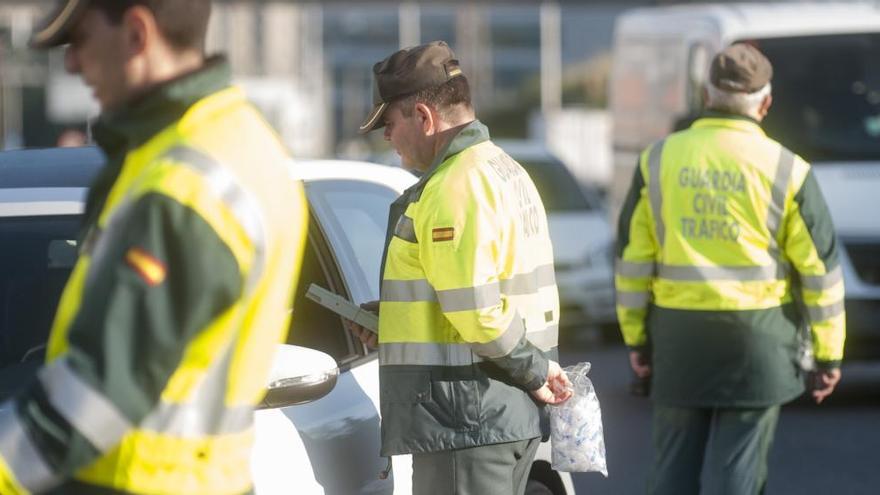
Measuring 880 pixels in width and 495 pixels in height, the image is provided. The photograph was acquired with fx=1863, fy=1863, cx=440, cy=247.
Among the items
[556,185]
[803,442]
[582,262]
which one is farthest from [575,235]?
[803,442]

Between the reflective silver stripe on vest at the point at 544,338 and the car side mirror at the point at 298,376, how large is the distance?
753 millimetres

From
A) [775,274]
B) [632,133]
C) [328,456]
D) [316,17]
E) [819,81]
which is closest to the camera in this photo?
[328,456]

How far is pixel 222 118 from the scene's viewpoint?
277 cm

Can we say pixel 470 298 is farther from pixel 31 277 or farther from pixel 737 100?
pixel 737 100

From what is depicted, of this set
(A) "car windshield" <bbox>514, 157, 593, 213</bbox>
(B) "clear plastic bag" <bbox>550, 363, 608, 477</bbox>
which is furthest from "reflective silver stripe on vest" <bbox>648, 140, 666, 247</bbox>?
(A) "car windshield" <bbox>514, 157, 593, 213</bbox>

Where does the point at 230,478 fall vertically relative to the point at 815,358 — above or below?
above

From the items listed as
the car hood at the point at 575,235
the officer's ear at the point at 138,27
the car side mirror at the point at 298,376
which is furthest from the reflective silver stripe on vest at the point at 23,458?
the car hood at the point at 575,235

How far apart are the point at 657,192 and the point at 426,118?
168 centimetres

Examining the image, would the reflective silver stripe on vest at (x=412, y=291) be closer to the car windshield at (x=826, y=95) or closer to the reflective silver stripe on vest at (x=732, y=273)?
the reflective silver stripe on vest at (x=732, y=273)

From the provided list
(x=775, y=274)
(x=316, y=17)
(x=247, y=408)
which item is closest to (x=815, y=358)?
(x=775, y=274)

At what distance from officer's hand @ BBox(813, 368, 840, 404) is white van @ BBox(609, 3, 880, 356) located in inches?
206

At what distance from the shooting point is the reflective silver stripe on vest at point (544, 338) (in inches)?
179

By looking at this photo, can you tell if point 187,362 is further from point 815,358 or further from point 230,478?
point 815,358

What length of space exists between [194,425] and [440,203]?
5.64 ft
